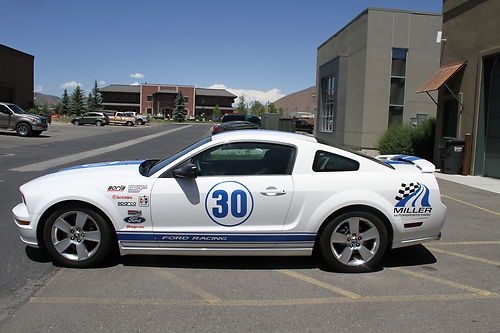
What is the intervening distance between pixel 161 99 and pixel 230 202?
402 feet

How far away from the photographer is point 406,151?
62.0 feet

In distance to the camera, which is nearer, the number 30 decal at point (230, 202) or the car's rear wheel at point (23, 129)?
the number 30 decal at point (230, 202)

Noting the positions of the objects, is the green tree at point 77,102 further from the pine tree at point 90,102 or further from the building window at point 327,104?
the building window at point 327,104

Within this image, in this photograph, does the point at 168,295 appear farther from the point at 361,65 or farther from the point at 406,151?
the point at 361,65

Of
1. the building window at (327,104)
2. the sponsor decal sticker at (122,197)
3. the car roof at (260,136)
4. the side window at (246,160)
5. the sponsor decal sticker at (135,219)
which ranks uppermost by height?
the building window at (327,104)

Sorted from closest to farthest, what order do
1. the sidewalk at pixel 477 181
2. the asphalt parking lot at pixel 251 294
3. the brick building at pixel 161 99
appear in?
the asphalt parking lot at pixel 251 294, the sidewalk at pixel 477 181, the brick building at pixel 161 99

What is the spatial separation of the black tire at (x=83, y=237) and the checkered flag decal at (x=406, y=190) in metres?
3.10

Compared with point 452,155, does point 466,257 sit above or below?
below

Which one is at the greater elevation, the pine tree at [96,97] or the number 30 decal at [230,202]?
the pine tree at [96,97]

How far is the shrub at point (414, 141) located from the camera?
18.8 metres

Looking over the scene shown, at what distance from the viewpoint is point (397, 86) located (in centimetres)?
2470

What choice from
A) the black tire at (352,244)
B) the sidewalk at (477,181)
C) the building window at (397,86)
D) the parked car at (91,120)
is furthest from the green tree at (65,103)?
the black tire at (352,244)

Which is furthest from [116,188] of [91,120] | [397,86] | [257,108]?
[257,108]

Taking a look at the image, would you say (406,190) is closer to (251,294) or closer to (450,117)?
(251,294)
